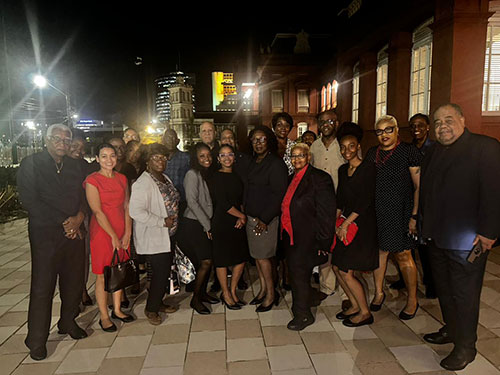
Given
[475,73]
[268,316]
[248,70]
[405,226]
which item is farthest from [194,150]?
[248,70]

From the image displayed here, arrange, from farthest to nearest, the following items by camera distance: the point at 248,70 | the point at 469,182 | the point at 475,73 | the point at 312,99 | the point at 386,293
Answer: the point at 248,70
the point at 312,99
the point at 475,73
the point at 386,293
the point at 469,182

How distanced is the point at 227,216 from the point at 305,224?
953 mm

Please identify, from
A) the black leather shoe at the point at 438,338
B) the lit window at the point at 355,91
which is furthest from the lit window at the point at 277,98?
the black leather shoe at the point at 438,338

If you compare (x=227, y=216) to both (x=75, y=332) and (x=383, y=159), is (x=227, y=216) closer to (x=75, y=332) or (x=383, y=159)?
(x=383, y=159)

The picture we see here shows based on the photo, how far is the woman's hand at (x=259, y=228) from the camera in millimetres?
4051

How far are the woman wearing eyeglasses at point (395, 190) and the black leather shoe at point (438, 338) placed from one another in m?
0.76

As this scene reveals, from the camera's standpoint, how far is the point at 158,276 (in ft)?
13.2

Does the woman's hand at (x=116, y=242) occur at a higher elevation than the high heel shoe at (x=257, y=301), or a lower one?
higher

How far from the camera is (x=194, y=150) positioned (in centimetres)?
431

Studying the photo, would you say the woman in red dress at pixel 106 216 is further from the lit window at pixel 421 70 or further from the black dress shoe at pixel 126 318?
the lit window at pixel 421 70

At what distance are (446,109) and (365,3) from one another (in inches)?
406

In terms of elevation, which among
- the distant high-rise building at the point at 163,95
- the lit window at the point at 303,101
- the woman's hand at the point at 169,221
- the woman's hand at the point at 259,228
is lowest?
the woman's hand at the point at 259,228

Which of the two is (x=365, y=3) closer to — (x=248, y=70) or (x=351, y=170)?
(x=351, y=170)

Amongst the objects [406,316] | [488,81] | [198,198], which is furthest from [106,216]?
[488,81]
